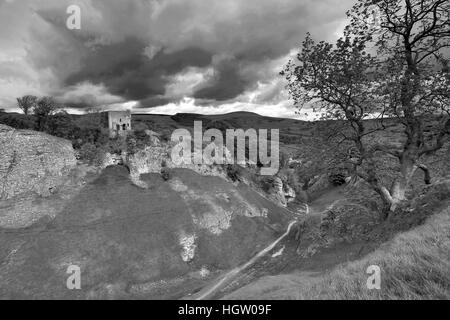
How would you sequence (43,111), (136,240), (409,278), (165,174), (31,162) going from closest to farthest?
(409,278) < (136,240) < (31,162) < (165,174) < (43,111)

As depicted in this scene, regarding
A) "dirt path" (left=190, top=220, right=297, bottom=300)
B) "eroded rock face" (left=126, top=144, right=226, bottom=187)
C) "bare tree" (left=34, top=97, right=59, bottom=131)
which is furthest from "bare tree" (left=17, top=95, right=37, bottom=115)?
"dirt path" (left=190, top=220, right=297, bottom=300)

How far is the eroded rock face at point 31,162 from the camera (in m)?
61.7

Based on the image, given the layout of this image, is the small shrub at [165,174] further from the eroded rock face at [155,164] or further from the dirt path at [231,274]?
the dirt path at [231,274]

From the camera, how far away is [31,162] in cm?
6631

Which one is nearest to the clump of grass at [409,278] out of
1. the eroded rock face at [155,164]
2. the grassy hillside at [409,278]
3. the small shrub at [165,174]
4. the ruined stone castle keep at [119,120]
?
the grassy hillside at [409,278]

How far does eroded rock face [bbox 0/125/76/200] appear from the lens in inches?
2428

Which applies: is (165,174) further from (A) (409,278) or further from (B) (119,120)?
(A) (409,278)

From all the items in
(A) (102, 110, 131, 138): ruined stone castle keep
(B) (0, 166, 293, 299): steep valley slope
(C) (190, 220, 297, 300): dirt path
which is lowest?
(C) (190, 220, 297, 300): dirt path

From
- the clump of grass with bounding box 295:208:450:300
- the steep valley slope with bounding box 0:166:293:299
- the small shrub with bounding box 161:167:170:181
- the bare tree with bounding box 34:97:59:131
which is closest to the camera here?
the clump of grass with bounding box 295:208:450:300

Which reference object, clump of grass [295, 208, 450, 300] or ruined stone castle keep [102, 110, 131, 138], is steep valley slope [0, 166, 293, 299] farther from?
clump of grass [295, 208, 450, 300]

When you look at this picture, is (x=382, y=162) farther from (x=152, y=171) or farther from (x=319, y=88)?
(x=152, y=171)

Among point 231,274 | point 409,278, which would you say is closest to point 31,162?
point 231,274

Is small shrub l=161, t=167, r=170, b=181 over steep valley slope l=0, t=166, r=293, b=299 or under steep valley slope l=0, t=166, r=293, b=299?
over
